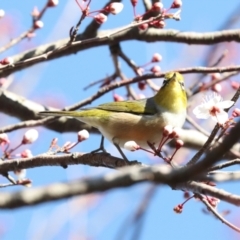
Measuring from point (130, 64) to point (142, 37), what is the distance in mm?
269

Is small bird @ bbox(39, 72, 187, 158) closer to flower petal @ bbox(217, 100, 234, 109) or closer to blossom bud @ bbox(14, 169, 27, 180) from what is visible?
blossom bud @ bbox(14, 169, 27, 180)

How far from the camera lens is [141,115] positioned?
13.6 feet

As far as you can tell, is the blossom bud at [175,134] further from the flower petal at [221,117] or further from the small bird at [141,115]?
the small bird at [141,115]

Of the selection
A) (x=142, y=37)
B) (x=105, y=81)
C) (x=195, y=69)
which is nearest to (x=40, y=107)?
(x=105, y=81)

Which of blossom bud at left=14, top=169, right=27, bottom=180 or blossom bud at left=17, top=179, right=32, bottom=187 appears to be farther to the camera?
blossom bud at left=14, top=169, right=27, bottom=180

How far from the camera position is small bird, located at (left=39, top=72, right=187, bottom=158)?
3.90m

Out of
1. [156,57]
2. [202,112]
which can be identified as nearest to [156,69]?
[156,57]

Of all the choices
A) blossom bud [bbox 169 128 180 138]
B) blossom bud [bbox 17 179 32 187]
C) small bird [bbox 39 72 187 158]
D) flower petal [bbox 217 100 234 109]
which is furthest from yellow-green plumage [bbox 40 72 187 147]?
flower petal [bbox 217 100 234 109]

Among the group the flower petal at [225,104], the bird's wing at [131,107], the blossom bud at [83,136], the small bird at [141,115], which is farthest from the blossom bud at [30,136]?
the flower petal at [225,104]

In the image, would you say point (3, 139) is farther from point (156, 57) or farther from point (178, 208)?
point (156, 57)

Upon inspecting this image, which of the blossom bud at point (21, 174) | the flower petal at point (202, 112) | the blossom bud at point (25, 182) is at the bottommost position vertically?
the blossom bud at point (25, 182)

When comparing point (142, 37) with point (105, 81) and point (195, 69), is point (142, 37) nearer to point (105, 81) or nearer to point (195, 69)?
point (105, 81)

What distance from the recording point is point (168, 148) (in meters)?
5.02

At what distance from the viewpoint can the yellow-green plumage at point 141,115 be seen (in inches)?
154
